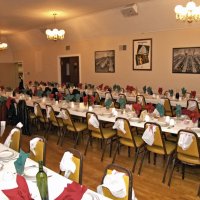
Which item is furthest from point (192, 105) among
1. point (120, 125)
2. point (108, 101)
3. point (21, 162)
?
point (21, 162)

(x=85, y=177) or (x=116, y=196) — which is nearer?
(x=116, y=196)

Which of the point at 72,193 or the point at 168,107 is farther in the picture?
the point at 168,107

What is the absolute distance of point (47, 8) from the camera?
861 centimetres

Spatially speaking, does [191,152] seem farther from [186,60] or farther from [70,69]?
[70,69]

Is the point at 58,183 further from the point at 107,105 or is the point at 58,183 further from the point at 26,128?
the point at 26,128

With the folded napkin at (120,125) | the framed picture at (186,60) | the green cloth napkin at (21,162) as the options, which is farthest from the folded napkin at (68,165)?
the framed picture at (186,60)

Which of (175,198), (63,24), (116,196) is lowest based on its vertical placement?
(175,198)

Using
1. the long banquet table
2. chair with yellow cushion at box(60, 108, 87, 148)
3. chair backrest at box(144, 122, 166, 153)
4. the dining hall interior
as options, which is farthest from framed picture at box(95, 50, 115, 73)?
the long banquet table

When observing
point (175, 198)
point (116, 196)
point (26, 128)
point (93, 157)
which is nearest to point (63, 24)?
point (26, 128)

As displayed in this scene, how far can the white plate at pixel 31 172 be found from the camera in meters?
2.58

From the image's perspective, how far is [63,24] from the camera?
38.2ft

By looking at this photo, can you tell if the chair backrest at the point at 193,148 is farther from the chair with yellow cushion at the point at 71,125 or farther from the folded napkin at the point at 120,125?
the chair with yellow cushion at the point at 71,125

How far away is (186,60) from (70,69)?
669 cm

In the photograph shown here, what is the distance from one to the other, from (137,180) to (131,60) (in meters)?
6.87
